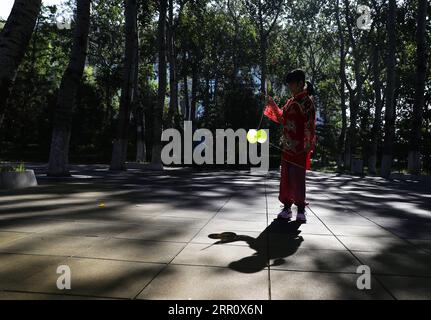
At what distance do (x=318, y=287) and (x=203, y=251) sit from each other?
1.33 metres

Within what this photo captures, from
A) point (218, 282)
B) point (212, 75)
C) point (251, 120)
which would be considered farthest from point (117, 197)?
point (212, 75)

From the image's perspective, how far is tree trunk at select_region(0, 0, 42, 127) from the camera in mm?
6773

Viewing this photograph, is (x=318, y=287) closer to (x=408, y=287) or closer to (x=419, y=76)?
(x=408, y=287)

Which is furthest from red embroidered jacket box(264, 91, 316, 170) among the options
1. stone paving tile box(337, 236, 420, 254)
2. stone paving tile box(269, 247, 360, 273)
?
stone paving tile box(269, 247, 360, 273)

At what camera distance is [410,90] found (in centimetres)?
3938

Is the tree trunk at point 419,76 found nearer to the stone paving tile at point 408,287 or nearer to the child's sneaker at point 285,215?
the child's sneaker at point 285,215

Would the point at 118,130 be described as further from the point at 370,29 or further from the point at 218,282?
the point at 370,29

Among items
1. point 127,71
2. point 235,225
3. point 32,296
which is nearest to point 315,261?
point 235,225

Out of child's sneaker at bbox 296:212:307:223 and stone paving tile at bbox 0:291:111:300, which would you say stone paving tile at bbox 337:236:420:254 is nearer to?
child's sneaker at bbox 296:212:307:223

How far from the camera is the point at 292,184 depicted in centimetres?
607

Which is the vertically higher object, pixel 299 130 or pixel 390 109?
pixel 390 109

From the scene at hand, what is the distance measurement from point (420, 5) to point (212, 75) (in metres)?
24.7

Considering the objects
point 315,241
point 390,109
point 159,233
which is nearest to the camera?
point 315,241

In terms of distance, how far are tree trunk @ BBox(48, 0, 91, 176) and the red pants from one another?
8.80 metres
